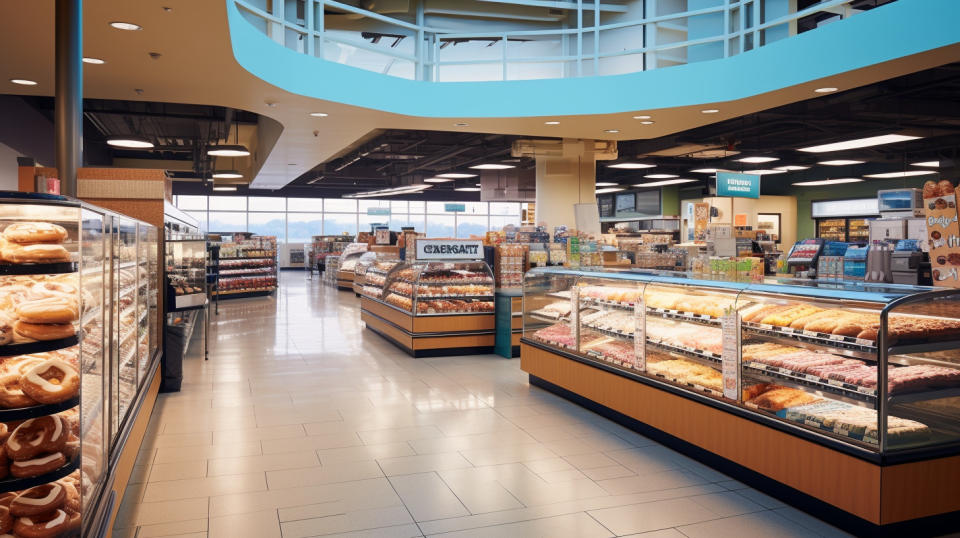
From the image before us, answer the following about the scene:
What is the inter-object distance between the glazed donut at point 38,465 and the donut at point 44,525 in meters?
0.17

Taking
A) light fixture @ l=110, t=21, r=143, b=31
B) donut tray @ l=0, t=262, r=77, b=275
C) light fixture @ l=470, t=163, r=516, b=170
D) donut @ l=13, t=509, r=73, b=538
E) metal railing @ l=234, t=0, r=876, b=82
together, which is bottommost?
donut @ l=13, t=509, r=73, b=538

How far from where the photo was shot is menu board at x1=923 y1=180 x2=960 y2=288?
4.74 meters

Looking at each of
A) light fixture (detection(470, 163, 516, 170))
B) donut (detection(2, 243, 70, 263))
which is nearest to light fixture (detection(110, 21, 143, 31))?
donut (detection(2, 243, 70, 263))

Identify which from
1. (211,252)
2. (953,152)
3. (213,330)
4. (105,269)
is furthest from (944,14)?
Answer: (211,252)

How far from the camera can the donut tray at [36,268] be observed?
236 centimetres

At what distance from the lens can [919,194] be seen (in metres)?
10.9

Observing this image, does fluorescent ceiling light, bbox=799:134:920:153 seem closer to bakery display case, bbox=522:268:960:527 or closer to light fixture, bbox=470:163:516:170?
light fixture, bbox=470:163:516:170

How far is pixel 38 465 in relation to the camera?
241cm

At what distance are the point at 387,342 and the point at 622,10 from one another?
724cm

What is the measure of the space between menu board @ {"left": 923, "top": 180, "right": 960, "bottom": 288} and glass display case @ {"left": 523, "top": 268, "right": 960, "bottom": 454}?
39.4 inches

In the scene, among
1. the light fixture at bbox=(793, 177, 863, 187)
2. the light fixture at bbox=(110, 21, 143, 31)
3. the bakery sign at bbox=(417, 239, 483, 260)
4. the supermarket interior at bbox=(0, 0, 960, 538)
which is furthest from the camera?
the light fixture at bbox=(793, 177, 863, 187)

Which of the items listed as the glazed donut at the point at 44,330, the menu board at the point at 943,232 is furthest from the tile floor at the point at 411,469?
the menu board at the point at 943,232

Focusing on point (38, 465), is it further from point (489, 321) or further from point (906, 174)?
point (906, 174)

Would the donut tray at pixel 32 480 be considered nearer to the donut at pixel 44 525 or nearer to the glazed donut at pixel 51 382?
the donut at pixel 44 525
